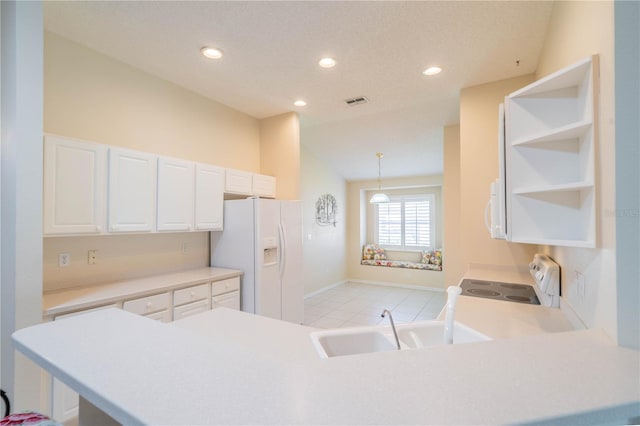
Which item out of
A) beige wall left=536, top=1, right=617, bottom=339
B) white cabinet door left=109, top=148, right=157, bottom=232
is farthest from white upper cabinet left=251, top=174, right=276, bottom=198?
beige wall left=536, top=1, right=617, bottom=339

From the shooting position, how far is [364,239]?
7.11 metres

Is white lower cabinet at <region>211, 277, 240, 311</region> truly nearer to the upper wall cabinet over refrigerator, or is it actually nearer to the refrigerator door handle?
the refrigerator door handle

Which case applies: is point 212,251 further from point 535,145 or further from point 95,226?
point 535,145

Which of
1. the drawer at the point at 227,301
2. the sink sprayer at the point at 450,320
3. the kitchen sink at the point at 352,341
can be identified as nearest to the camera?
the sink sprayer at the point at 450,320

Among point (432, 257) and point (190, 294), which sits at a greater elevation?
point (190, 294)

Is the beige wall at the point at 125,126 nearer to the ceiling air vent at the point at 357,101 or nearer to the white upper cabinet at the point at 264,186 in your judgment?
the white upper cabinet at the point at 264,186

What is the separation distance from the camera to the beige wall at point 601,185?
0.90m

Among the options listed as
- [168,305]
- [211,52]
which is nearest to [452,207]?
[211,52]

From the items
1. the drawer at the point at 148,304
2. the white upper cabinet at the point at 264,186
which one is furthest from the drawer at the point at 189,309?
the white upper cabinet at the point at 264,186

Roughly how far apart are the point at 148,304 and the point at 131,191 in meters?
0.98

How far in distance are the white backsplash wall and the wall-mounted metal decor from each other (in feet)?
8.67

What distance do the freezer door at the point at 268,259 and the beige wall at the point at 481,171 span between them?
2.07m

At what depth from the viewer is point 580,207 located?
4.02 ft

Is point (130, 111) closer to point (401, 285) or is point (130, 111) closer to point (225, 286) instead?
point (225, 286)
